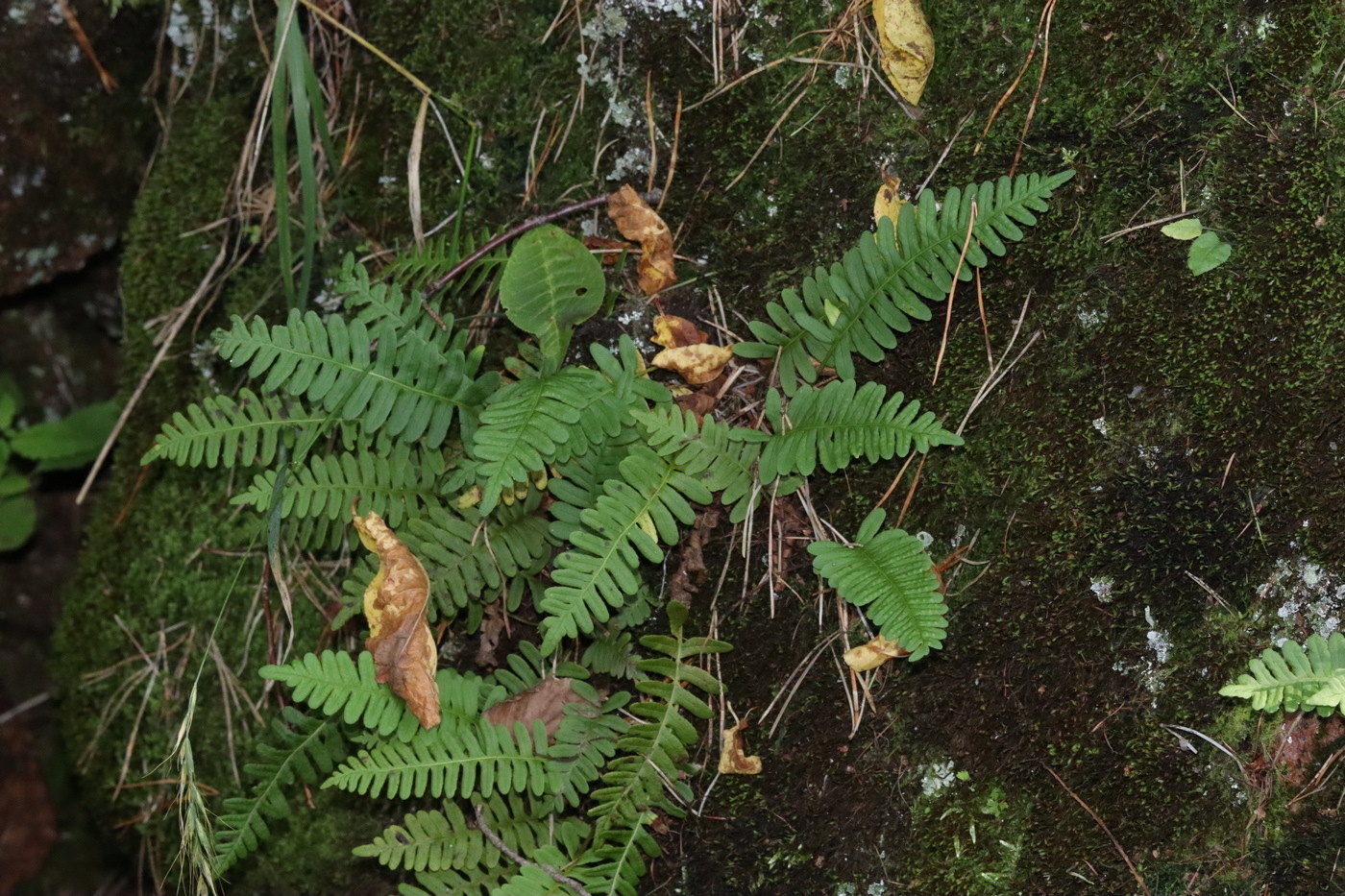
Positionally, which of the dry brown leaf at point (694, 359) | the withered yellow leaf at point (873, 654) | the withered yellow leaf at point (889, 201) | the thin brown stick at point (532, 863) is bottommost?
the thin brown stick at point (532, 863)

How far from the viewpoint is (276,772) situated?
2994 millimetres

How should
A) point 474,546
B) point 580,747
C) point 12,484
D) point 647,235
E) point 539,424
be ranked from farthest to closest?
point 12,484 < point 647,235 < point 474,546 < point 580,747 < point 539,424

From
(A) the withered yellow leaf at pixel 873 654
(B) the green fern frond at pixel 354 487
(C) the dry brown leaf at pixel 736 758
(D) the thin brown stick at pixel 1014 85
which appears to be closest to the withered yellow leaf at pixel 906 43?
(D) the thin brown stick at pixel 1014 85

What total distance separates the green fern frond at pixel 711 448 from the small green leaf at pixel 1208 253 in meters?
1.27

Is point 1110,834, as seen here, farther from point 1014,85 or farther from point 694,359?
point 1014,85

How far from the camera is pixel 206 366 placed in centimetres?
362

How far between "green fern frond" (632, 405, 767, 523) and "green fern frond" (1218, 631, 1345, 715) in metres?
1.34

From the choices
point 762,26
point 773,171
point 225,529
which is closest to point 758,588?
point 773,171

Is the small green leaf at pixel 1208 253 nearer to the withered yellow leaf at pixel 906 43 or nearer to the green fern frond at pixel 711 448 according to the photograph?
the withered yellow leaf at pixel 906 43

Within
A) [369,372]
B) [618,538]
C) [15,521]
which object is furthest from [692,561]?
[15,521]

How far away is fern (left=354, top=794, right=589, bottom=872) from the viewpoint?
2.85 metres

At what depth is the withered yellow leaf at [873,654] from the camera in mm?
2803

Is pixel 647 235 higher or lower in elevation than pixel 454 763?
higher

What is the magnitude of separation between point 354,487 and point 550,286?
86 centimetres
